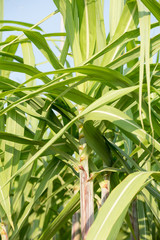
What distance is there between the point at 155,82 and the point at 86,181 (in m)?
0.23

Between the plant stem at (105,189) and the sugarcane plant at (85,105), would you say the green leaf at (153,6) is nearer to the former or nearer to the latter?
the sugarcane plant at (85,105)

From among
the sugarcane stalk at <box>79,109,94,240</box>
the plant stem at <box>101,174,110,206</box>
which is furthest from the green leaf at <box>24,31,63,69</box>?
the plant stem at <box>101,174,110,206</box>

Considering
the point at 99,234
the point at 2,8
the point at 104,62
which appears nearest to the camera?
the point at 99,234

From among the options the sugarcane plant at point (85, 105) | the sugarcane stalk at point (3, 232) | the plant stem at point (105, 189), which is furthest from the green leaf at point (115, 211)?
the sugarcane stalk at point (3, 232)

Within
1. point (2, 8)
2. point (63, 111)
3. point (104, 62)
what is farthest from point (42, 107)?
point (2, 8)

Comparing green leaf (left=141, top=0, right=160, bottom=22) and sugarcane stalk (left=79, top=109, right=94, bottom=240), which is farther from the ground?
green leaf (left=141, top=0, right=160, bottom=22)

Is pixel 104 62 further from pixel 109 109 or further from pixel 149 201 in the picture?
pixel 149 201

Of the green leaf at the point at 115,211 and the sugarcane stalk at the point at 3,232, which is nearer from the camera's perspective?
the green leaf at the point at 115,211

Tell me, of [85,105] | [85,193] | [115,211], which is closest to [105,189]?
[85,193]

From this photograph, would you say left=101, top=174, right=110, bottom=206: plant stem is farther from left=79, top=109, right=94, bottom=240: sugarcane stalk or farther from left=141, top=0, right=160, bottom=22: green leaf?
left=141, top=0, right=160, bottom=22: green leaf

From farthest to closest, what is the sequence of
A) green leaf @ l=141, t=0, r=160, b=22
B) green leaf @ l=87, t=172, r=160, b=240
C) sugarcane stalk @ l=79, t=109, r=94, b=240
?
1. sugarcane stalk @ l=79, t=109, r=94, b=240
2. green leaf @ l=141, t=0, r=160, b=22
3. green leaf @ l=87, t=172, r=160, b=240

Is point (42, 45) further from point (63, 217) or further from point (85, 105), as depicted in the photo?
point (63, 217)

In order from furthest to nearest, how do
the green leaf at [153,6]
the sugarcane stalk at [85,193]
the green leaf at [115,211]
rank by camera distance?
the sugarcane stalk at [85,193] → the green leaf at [153,6] → the green leaf at [115,211]

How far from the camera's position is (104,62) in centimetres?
66
